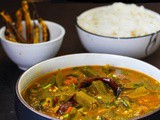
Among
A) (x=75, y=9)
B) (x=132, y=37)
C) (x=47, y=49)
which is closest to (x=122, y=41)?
(x=132, y=37)

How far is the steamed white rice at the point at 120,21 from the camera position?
158cm

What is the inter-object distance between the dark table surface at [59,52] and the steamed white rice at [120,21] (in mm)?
113

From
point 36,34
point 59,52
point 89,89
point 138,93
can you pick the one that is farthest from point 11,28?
point 138,93

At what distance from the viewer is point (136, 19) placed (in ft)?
5.45

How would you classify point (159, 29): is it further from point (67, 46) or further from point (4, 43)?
point (4, 43)

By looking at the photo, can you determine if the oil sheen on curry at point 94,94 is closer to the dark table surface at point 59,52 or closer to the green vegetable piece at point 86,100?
the green vegetable piece at point 86,100

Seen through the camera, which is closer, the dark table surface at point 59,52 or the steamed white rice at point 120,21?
the dark table surface at point 59,52

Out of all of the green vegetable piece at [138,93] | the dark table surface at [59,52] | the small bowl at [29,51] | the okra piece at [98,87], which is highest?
the okra piece at [98,87]

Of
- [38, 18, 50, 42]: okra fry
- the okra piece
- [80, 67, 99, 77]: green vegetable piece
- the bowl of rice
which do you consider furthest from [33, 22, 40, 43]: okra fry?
the okra piece

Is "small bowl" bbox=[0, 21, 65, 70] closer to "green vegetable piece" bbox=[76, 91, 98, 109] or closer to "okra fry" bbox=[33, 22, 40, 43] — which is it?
"okra fry" bbox=[33, 22, 40, 43]

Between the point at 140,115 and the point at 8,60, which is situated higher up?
the point at 140,115

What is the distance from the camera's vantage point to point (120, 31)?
5.19 ft

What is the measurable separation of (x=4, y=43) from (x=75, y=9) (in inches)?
25.5

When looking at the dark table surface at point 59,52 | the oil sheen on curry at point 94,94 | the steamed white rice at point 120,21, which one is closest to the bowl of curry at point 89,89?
the oil sheen on curry at point 94,94
